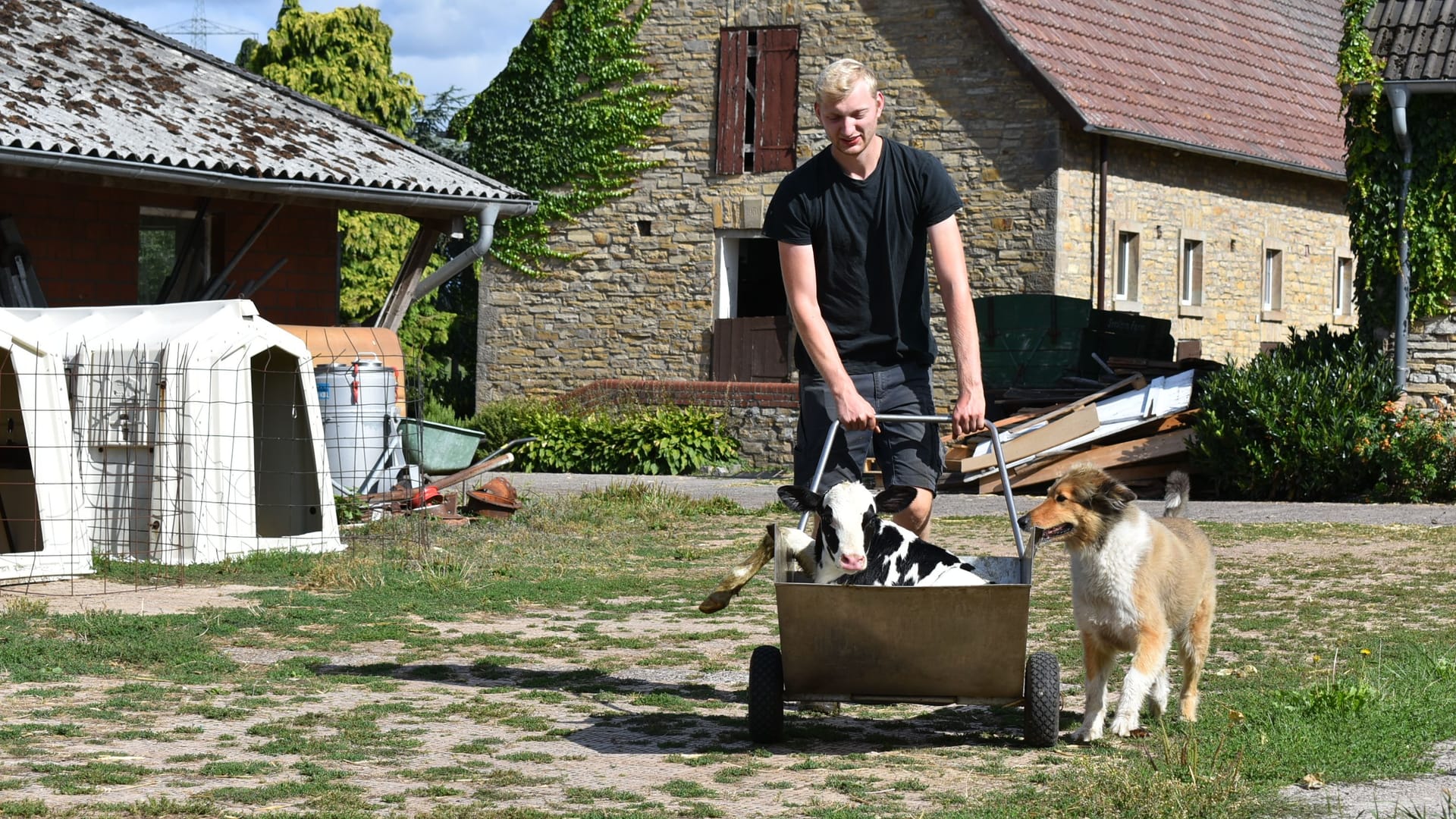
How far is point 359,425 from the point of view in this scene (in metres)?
14.3

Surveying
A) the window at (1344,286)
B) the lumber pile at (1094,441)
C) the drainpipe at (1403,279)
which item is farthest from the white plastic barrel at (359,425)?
the window at (1344,286)

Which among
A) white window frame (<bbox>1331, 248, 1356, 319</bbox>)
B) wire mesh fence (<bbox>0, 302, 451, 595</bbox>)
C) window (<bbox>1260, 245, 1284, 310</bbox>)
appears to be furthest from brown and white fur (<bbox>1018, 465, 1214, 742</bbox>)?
white window frame (<bbox>1331, 248, 1356, 319</bbox>)

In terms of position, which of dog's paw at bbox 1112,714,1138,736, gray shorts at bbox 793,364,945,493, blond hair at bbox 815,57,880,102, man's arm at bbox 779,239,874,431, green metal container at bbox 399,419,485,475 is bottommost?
dog's paw at bbox 1112,714,1138,736

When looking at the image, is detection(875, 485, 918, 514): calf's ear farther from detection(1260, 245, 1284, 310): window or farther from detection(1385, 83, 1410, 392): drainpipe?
detection(1260, 245, 1284, 310): window

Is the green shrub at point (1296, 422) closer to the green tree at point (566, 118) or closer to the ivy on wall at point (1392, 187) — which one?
the ivy on wall at point (1392, 187)

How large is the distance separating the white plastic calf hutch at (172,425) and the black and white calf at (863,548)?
20.5ft

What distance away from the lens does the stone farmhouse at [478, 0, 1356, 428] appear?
22.6 m

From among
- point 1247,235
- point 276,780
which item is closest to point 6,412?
point 276,780

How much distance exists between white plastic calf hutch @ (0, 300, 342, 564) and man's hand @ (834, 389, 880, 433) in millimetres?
6229

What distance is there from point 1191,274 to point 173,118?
1572cm

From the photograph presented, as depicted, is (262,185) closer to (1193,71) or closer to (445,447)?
(445,447)

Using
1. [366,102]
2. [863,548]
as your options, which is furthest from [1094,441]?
[366,102]

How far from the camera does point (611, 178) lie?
2511cm

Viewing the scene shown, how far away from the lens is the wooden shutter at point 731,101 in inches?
955
